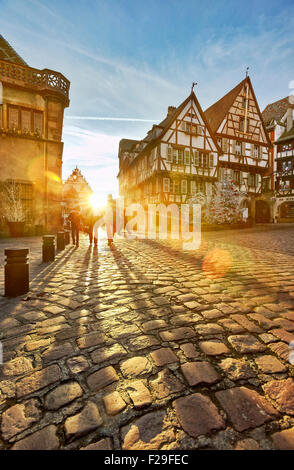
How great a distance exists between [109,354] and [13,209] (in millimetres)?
11617

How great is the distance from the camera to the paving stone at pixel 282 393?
3.88 feet

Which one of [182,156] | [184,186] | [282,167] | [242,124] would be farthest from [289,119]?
[184,186]

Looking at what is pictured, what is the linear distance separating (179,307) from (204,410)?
1.30m

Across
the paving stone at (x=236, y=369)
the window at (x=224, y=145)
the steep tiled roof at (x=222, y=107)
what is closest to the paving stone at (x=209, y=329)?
the paving stone at (x=236, y=369)

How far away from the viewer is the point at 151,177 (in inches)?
798

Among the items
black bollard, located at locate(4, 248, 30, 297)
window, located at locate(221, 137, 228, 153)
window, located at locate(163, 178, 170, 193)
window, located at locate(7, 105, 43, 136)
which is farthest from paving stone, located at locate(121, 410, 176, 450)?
window, located at locate(221, 137, 228, 153)

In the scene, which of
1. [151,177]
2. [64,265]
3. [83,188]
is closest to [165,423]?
[64,265]

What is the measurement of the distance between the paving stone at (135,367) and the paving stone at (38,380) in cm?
42

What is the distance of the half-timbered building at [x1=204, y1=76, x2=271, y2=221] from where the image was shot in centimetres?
2081

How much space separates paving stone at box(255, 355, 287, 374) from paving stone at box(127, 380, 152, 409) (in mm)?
804

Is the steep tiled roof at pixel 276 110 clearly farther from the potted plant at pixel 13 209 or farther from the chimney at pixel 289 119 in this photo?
the potted plant at pixel 13 209

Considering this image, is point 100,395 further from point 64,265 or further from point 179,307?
point 64,265

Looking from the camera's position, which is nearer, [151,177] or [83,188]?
[151,177]
